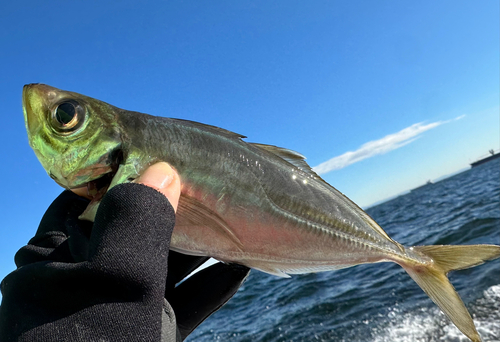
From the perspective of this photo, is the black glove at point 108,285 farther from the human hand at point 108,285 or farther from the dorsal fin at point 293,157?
the dorsal fin at point 293,157

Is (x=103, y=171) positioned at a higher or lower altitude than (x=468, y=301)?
higher

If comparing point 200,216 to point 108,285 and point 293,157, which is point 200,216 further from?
point 293,157

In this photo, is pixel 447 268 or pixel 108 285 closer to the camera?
pixel 108 285

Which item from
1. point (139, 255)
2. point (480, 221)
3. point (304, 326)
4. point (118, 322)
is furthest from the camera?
point (480, 221)

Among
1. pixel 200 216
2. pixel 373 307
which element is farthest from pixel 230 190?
pixel 373 307

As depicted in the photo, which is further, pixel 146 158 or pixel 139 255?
pixel 146 158

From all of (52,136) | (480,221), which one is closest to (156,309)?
(52,136)

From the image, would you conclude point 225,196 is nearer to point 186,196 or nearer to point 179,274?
point 186,196
